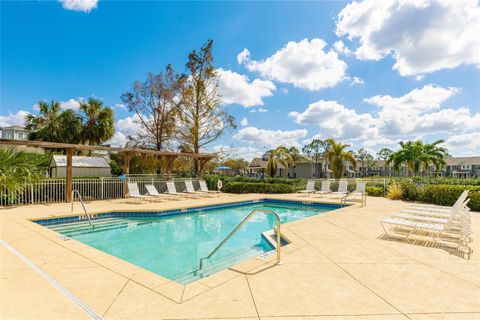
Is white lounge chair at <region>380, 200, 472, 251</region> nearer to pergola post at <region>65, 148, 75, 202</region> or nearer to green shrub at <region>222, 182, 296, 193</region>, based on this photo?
green shrub at <region>222, 182, 296, 193</region>

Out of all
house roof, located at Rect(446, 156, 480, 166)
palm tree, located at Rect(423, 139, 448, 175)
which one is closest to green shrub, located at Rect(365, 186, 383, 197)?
palm tree, located at Rect(423, 139, 448, 175)

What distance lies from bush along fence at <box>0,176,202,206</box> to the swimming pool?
3809mm

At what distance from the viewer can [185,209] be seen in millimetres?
11328

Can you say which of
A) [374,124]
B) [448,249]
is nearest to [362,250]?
[448,249]

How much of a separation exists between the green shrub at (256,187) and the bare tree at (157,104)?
7824 millimetres

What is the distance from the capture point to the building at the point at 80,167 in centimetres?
2352

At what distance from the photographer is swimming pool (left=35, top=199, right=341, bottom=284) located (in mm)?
5836

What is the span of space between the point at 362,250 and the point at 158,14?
13.2m

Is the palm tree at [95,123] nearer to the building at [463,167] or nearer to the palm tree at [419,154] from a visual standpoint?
the palm tree at [419,154]

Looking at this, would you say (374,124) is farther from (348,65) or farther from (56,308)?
(56,308)

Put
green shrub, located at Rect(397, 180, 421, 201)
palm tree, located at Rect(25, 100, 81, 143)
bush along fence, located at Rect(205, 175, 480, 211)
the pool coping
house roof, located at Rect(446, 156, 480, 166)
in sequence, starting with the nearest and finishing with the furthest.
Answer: the pool coping → bush along fence, located at Rect(205, 175, 480, 211) → green shrub, located at Rect(397, 180, 421, 201) → palm tree, located at Rect(25, 100, 81, 143) → house roof, located at Rect(446, 156, 480, 166)

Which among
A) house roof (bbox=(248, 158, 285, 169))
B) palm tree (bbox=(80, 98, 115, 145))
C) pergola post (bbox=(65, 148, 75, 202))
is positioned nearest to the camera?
pergola post (bbox=(65, 148, 75, 202))

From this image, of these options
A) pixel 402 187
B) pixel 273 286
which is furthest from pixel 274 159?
pixel 273 286

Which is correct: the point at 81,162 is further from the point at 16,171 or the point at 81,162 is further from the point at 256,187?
the point at 256,187
